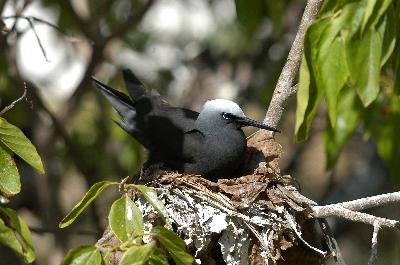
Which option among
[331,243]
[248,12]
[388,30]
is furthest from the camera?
[248,12]

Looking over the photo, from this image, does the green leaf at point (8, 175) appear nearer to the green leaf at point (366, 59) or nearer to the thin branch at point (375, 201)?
the green leaf at point (366, 59)

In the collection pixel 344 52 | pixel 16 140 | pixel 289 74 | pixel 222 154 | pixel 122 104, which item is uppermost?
pixel 344 52

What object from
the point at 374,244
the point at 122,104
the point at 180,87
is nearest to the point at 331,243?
the point at 374,244

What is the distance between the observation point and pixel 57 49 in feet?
31.9

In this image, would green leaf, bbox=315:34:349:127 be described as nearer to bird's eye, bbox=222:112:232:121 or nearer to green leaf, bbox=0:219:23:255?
green leaf, bbox=0:219:23:255

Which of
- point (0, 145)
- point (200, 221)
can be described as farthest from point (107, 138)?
point (0, 145)

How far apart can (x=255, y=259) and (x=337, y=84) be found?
1.43 m

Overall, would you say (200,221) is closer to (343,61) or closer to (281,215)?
(281,215)

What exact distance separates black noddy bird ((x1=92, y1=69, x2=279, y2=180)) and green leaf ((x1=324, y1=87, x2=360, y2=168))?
1.65ft

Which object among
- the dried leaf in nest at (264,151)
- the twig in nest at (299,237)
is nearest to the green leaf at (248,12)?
the dried leaf in nest at (264,151)

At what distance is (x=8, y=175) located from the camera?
3.33m

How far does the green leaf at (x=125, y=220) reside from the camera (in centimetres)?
324

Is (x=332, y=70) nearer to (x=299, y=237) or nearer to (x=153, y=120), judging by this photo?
(x=299, y=237)

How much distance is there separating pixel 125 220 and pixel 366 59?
41.2 inches
